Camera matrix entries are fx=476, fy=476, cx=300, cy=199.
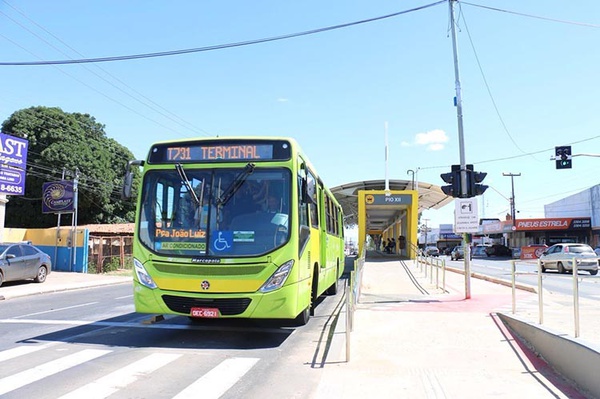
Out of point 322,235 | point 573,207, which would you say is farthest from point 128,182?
Result: point 573,207

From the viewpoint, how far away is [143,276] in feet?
24.4

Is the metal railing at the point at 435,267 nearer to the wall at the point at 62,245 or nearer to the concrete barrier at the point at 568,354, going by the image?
the concrete barrier at the point at 568,354

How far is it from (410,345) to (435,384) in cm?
186

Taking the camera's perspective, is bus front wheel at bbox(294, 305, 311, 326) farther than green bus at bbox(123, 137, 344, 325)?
Yes

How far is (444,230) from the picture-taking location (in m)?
130

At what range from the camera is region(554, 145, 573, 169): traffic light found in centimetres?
2439

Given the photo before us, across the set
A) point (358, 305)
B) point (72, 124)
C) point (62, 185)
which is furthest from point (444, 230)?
point (358, 305)

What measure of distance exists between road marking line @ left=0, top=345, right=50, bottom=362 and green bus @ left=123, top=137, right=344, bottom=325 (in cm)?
157

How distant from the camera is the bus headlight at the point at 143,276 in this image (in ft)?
24.2

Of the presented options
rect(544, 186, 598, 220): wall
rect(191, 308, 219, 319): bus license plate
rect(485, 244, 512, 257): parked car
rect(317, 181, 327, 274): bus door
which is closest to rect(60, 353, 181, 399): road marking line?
rect(191, 308, 219, 319): bus license plate

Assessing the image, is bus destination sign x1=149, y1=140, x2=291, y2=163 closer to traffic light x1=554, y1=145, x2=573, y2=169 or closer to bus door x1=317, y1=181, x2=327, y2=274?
bus door x1=317, y1=181, x2=327, y2=274

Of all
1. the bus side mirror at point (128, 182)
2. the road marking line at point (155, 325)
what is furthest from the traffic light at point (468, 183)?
the bus side mirror at point (128, 182)

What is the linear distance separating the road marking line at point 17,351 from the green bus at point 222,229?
5.14ft

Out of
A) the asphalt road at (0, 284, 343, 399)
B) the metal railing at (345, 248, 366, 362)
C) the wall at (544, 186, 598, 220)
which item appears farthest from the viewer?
the wall at (544, 186, 598, 220)
